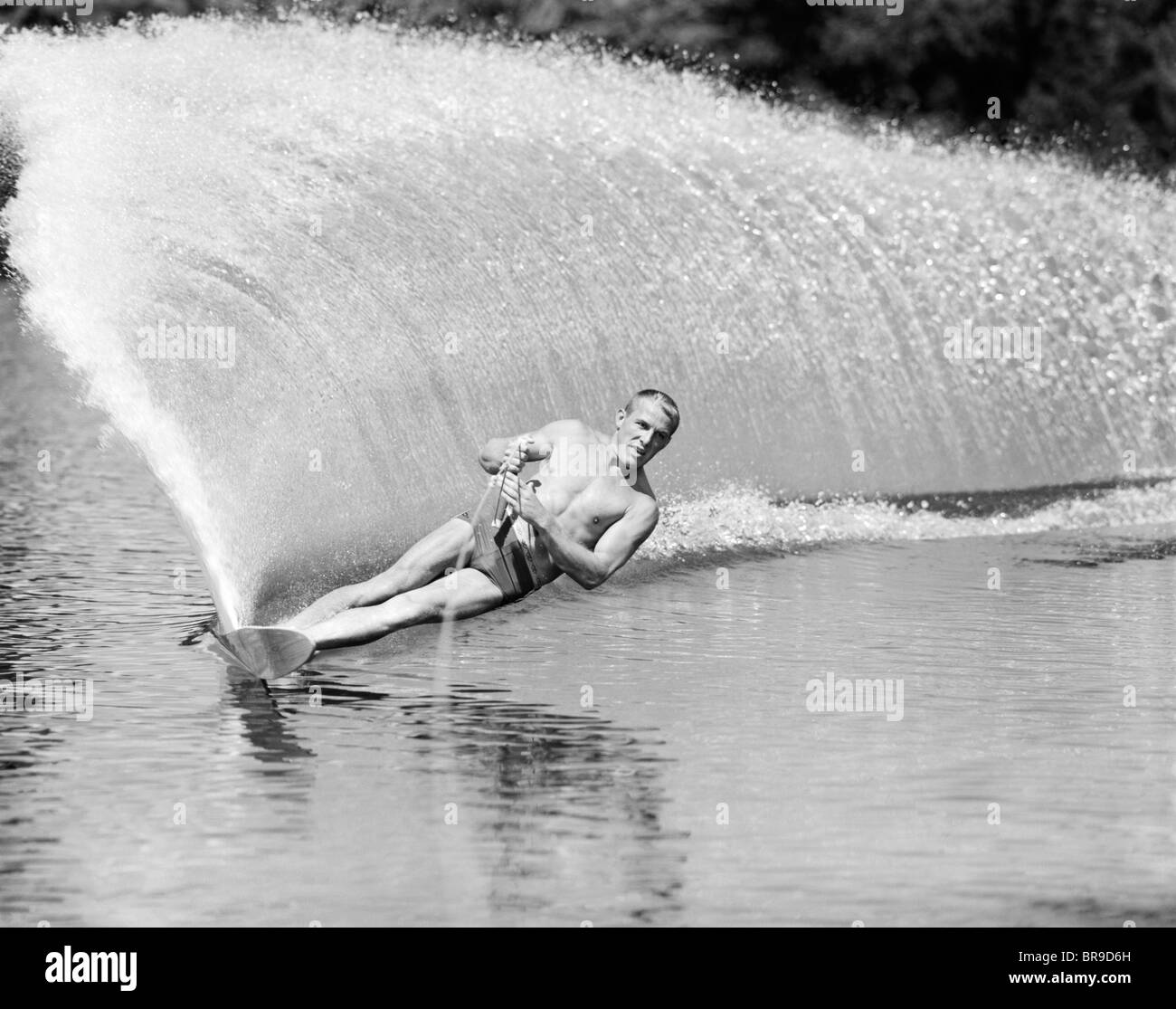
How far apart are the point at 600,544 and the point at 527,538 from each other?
38 cm

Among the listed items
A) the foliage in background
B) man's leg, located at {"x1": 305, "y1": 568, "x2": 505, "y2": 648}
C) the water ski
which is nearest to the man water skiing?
man's leg, located at {"x1": 305, "y1": 568, "x2": 505, "y2": 648}

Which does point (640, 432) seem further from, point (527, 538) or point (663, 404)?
point (527, 538)

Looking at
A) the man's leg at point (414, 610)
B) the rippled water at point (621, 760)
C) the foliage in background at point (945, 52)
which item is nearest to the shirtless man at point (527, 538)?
the man's leg at point (414, 610)

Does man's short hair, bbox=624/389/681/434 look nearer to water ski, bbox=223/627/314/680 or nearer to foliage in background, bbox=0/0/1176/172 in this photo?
water ski, bbox=223/627/314/680

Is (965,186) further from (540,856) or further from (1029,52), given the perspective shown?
(1029,52)

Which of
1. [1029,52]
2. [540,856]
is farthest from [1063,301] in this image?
[1029,52]

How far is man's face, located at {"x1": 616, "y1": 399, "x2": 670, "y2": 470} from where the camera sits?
36.2 ft

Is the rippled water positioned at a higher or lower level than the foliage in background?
lower

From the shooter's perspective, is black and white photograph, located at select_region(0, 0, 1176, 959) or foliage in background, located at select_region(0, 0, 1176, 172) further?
foliage in background, located at select_region(0, 0, 1176, 172)

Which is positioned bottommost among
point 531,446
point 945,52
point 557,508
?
point 557,508

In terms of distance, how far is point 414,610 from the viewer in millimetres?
10484

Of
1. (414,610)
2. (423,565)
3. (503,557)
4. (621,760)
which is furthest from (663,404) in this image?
(621,760)

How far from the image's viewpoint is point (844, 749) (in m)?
9.02

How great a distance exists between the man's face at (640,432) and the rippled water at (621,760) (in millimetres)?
968
